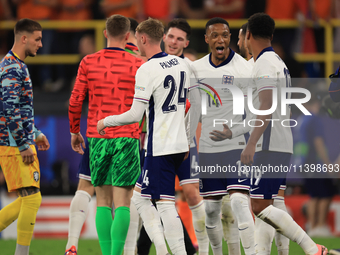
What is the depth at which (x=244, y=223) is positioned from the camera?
469 cm

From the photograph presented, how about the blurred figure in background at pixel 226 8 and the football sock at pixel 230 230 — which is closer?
the football sock at pixel 230 230

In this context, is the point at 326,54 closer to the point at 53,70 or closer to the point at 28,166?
the point at 53,70

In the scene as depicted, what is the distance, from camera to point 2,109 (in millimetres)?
5094

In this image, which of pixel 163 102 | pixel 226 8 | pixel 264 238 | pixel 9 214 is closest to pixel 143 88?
pixel 163 102

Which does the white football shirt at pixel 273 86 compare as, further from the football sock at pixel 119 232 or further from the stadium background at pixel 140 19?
the stadium background at pixel 140 19

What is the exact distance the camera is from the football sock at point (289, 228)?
4.38 meters

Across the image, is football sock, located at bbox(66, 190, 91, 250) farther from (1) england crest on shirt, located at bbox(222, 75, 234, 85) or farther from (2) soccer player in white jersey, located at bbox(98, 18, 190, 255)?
(1) england crest on shirt, located at bbox(222, 75, 234, 85)

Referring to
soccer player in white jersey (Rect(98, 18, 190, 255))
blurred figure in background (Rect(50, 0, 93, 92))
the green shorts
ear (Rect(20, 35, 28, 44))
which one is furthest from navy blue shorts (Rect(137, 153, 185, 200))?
blurred figure in background (Rect(50, 0, 93, 92))

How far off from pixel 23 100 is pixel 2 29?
5934 millimetres

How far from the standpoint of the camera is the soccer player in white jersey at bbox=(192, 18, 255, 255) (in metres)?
5.08

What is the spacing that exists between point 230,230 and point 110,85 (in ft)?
6.18

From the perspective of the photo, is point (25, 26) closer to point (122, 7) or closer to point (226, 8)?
point (122, 7)

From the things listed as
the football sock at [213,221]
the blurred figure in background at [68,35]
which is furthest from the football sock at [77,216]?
the blurred figure in background at [68,35]

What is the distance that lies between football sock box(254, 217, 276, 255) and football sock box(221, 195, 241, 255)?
0.33 metres
